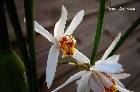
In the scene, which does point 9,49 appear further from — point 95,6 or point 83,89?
A: point 95,6

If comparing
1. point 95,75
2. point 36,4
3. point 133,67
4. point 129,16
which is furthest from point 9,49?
point 129,16

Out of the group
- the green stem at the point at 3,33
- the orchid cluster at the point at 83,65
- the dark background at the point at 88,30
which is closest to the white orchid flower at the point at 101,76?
the orchid cluster at the point at 83,65

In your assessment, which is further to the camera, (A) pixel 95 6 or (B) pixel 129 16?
(B) pixel 129 16

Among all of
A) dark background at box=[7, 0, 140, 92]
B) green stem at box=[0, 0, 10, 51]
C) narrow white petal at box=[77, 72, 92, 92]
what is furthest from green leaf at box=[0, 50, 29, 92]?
dark background at box=[7, 0, 140, 92]

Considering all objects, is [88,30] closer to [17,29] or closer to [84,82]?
[84,82]

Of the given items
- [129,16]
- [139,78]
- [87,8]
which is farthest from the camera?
[129,16]

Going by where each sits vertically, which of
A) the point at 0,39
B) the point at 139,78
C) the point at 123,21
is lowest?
the point at 139,78

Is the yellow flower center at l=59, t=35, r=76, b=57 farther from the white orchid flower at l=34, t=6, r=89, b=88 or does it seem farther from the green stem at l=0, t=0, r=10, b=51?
the green stem at l=0, t=0, r=10, b=51
